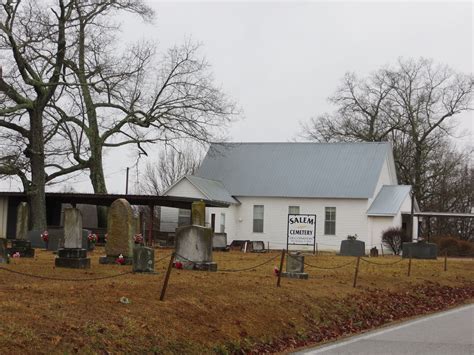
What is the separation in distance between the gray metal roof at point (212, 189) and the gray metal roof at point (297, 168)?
2.78 ft

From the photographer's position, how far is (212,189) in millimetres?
47375

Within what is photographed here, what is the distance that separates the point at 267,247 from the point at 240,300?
111 ft

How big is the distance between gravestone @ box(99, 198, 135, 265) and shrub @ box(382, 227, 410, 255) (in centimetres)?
2682

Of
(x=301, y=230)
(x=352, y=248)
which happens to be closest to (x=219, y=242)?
(x=301, y=230)

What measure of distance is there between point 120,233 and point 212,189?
2784 cm

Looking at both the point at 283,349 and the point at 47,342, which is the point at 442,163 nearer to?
the point at 283,349

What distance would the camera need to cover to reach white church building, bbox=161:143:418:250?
1811 inches

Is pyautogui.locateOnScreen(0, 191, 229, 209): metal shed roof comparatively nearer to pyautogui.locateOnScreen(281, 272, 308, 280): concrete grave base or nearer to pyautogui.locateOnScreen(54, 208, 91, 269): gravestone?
pyautogui.locateOnScreen(281, 272, 308, 280): concrete grave base

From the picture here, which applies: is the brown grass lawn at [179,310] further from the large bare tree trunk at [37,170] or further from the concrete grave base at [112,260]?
the large bare tree trunk at [37,170]

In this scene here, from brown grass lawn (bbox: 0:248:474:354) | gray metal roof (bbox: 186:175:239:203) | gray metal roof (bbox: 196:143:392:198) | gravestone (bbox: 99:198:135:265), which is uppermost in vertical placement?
gray metal roof (bbox: 196:143:392:198)

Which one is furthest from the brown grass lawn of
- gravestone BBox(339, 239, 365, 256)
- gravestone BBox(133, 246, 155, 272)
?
gravestone BBox(339, 239, 365, 256)

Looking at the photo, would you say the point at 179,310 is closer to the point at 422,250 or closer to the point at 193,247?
the point at 193,247

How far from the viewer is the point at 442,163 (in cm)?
6303

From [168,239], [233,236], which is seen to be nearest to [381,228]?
[233,236]
